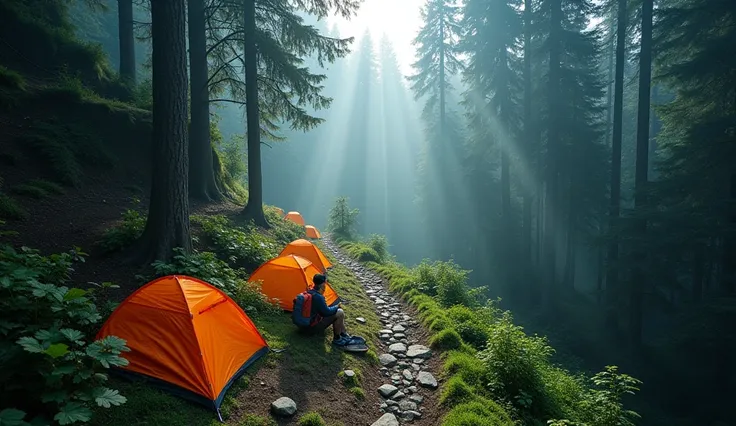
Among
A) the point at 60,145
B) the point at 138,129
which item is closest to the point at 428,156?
the point at 138,129

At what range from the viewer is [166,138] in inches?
251

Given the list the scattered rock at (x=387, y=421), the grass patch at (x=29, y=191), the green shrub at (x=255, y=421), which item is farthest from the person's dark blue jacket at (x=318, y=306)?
the grass patch at (x=29, y=191)

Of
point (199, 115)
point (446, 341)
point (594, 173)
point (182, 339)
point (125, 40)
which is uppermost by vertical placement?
point (125, 40)

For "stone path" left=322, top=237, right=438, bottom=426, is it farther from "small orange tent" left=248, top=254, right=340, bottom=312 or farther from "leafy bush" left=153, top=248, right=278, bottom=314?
"leafy bush" left=153, top=248, right=278, bottom=314

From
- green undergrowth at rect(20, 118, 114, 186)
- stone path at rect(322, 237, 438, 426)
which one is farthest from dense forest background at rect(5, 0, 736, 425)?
green undergrowth at rect(20, 118, 114, 186)

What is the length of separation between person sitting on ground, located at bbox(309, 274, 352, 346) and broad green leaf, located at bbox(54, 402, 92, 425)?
356 cm

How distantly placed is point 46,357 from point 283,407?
2.41m

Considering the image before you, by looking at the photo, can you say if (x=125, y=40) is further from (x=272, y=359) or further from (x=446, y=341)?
(x=446, y=341)

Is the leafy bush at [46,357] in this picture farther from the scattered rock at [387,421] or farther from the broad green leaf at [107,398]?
the scattered rock at [387,421]

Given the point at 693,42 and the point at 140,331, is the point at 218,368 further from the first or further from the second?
the point at 693,42

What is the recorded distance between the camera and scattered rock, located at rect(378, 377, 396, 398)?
521 cm

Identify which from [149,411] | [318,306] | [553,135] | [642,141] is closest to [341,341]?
[318,306]

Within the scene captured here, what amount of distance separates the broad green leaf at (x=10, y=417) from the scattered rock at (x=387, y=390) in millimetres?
4124

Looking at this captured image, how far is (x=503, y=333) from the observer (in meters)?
5.71
